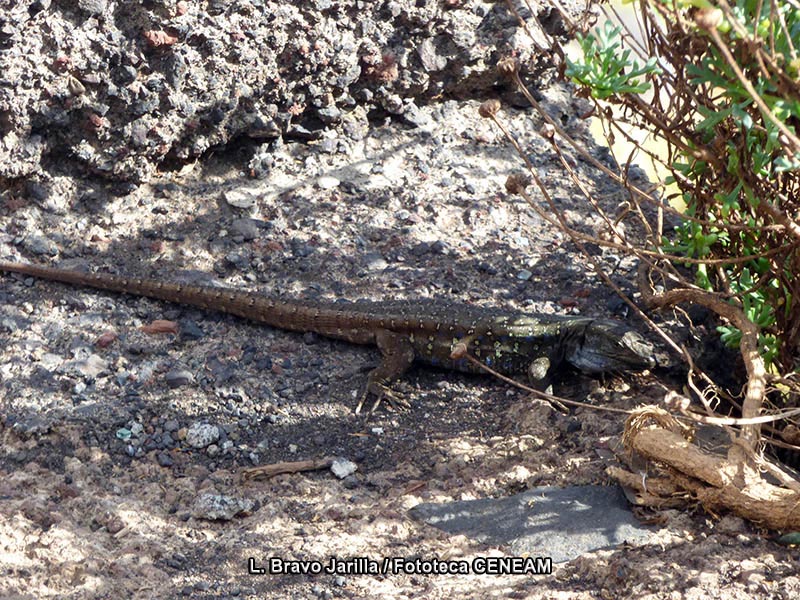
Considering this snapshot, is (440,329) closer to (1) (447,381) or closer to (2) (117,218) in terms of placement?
(1) (447,381)

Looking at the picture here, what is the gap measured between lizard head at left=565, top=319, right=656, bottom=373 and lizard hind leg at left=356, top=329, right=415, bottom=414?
0.94 m

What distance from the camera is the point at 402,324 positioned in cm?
535

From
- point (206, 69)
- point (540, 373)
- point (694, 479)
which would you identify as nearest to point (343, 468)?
point (540, 373)

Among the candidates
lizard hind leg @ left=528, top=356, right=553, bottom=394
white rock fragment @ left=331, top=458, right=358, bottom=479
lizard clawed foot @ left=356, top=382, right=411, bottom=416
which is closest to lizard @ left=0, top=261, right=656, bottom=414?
lizard hind leg @ left=528, top=356, right=553, bottom=394

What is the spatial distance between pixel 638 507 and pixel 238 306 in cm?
258

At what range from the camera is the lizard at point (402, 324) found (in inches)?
208

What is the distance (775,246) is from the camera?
404cm

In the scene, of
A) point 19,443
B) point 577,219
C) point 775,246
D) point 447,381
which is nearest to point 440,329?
point 447,381

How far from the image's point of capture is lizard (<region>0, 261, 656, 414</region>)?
5281 millimetres

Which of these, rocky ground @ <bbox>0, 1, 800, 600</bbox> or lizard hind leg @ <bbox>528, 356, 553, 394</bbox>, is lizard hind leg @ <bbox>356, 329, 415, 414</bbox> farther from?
lizard hind leg @ <bbox>528, 356, 553, 394</bbox>

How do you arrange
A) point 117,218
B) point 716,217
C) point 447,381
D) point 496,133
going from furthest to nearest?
point 496,133, point 117,218, point 447,381, point 716,217

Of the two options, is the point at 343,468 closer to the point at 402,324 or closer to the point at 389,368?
the point at 389,368

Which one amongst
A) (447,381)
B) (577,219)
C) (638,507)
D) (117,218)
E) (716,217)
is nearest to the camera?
(638,507)

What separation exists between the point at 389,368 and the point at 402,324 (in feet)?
0.93
